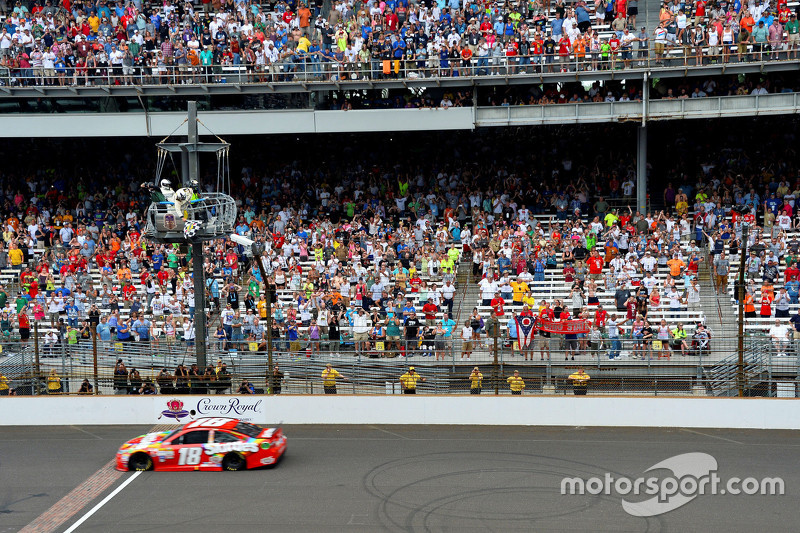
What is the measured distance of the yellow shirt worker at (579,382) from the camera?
2223cm

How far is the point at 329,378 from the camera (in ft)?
76.0

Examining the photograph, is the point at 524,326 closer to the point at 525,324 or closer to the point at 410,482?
the point at 525,324

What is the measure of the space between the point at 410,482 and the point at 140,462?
5.57 metres

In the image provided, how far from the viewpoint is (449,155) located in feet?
117

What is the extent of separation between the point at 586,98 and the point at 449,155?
18.5ft

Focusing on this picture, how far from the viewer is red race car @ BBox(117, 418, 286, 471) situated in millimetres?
19188

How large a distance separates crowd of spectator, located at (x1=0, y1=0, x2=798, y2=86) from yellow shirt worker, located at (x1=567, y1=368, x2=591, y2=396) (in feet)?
41.9

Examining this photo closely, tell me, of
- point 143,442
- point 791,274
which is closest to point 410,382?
point 143,442

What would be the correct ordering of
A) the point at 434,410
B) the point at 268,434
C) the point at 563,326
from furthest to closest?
the point at 563,326 < the point at 434,410 < the point at 268,434

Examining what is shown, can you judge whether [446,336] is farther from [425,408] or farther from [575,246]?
[575,246]

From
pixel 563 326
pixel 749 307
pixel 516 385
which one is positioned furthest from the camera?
pixel 749 307

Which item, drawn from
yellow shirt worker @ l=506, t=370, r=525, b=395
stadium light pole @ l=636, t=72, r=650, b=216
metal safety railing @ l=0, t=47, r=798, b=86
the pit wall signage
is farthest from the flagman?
metal safety railing @ l=0, t=47, r=798, b=86

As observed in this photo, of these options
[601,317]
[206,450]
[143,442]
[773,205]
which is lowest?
[206,450]

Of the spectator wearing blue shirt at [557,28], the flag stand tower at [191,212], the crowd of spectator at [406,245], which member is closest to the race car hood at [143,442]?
the crowd of spectator at [406,245]
